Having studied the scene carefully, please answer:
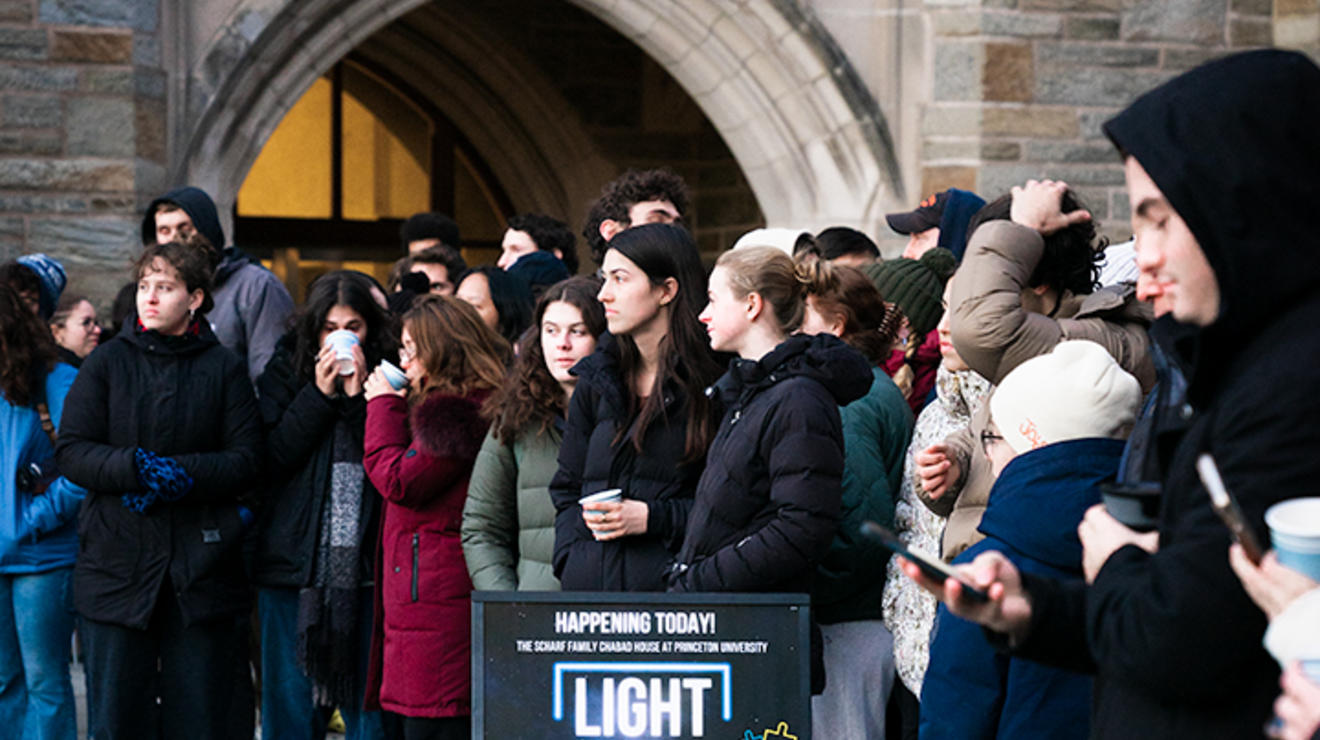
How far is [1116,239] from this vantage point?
8070 mm

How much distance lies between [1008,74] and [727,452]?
5.23m

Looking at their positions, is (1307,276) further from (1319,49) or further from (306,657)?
(1319,49)

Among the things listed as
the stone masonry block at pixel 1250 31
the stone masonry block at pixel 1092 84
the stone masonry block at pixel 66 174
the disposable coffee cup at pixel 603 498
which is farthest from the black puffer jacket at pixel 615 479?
the stone masonry block at pixel 1250 31

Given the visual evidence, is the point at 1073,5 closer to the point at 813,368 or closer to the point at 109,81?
the point at 109,81

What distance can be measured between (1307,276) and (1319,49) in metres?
7.31

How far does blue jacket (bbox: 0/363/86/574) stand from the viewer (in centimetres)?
478

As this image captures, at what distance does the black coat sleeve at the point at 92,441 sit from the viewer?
174 inches

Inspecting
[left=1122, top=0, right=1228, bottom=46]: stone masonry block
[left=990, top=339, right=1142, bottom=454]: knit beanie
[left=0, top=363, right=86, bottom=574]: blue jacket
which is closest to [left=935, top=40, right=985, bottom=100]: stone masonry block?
[left=1122, top=0, right=1228, bottom=46]: stone masonry block

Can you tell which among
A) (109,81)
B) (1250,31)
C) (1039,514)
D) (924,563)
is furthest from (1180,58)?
(924,563)

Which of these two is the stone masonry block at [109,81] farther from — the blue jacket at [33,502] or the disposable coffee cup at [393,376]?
the disposable coffee cup at [393,376]

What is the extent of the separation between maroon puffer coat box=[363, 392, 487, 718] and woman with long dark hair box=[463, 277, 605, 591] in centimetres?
16

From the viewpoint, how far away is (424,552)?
4.30 metres

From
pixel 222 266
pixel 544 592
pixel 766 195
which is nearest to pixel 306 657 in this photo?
pixel 222 266

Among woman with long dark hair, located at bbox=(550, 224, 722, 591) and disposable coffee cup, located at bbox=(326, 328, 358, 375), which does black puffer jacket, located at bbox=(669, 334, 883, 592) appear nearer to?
woman with long dark hair, located at bbox=(550, 224, 722, 591)
